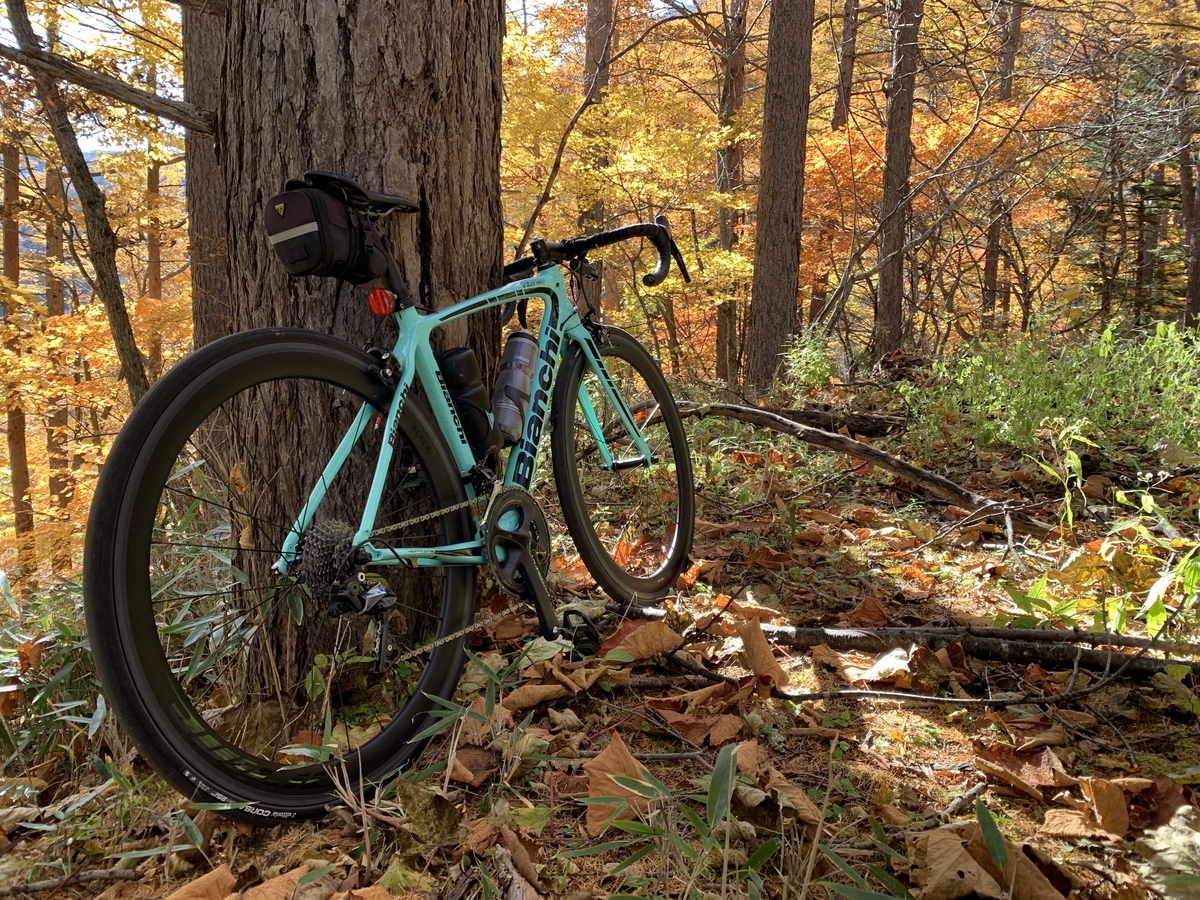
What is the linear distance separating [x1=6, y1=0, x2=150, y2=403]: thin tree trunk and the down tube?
2.49 m

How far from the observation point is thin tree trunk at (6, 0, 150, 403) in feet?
10.5

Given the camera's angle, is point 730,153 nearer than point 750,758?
No

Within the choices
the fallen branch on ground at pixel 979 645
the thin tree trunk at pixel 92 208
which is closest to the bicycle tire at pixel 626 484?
the fallen branch on ground at pixel 979 645

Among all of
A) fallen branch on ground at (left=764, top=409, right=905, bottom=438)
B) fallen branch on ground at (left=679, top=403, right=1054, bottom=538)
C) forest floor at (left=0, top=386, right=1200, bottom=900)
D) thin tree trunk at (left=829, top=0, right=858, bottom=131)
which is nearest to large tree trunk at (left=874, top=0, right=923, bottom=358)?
thin tree trunk at (left=829, top=0, right=858, bottom=131)

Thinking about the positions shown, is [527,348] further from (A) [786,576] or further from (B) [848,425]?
(B) [848,425]

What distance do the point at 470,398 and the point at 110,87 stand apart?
48.8 inches

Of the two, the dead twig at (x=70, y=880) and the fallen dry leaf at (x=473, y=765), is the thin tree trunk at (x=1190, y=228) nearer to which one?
the fallen dry leaf at (x=473, y=765)

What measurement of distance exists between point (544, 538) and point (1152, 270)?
1424 centimetres

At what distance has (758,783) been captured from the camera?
1433mm

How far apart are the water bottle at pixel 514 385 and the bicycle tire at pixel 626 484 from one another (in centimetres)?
21

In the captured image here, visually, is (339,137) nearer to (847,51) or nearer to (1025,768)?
(1025,768)

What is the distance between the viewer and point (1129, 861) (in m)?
1.21

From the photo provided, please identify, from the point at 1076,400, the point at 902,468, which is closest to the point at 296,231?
the point at 902,468

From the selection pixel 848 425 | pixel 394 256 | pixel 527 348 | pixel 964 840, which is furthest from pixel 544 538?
pixel 848 425
